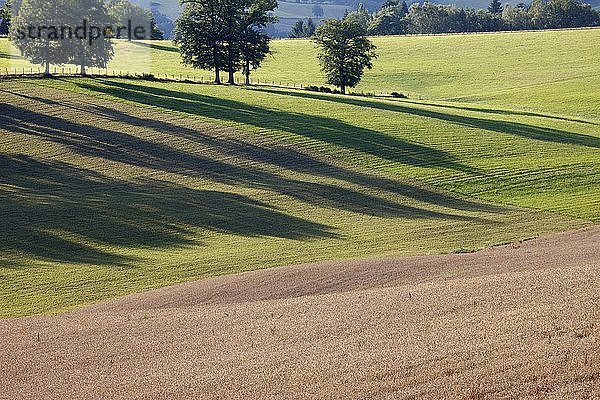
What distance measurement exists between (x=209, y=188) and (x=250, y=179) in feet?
12.7

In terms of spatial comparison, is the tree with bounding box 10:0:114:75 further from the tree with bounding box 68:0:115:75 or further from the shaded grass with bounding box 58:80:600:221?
the shaded grass with bounding box 58:80:600:221

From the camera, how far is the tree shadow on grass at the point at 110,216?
40.4 meters

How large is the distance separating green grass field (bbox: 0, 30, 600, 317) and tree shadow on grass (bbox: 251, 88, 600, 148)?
0.91 ft

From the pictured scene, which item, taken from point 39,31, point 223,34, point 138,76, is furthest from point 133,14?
point 39,31

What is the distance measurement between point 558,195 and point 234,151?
24.7m

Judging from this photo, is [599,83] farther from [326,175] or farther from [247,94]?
[326,175]

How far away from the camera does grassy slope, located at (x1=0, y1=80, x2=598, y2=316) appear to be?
124 ft

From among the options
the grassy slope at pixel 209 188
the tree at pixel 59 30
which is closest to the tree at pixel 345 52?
the grassy slope at pixel 209 188

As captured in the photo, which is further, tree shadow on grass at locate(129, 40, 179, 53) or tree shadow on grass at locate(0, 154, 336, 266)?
tree shadow on grass at locate(129, 40, 179, 53)

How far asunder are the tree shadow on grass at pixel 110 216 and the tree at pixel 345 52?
5659 cm

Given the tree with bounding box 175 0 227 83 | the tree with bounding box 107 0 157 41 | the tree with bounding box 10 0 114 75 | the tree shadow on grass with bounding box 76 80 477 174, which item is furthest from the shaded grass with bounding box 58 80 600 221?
the tree with bounding box 107 0 157 41

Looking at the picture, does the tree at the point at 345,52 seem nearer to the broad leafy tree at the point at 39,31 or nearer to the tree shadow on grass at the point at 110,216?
the broad leafy tree at the point at 39,31

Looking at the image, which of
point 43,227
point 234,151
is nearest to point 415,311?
point 43,227

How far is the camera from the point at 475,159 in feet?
211
